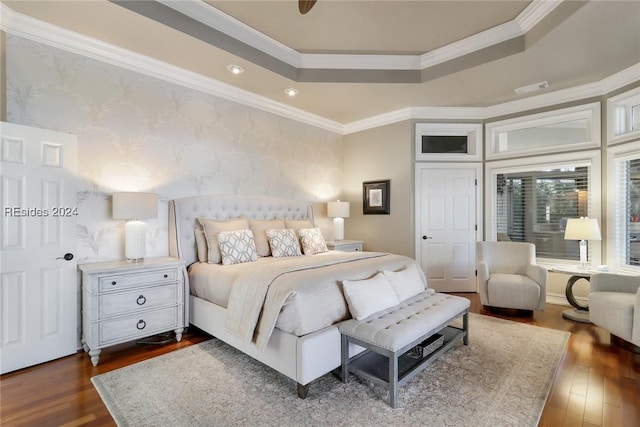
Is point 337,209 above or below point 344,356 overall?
above

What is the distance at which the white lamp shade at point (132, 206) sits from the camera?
282cm

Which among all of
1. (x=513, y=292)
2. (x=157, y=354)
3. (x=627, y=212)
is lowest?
(x=157, y=354)

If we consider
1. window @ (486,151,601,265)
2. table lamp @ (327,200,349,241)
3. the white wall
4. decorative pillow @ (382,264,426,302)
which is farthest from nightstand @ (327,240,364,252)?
window @ (486,151,601,265)

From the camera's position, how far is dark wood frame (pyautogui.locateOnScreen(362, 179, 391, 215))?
16.8ft

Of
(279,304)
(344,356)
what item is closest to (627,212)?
(344,356)

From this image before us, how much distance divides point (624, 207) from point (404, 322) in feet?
11.6

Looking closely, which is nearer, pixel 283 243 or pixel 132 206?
pixel 132 206

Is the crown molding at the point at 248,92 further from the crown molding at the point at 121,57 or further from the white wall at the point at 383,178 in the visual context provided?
the white wall at the point at 383,178

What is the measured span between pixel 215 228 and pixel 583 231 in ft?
14.1

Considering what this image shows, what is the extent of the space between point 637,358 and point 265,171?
4.38 metres

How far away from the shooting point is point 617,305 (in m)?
2.74

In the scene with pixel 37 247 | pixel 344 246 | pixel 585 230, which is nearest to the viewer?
pixel 37 247

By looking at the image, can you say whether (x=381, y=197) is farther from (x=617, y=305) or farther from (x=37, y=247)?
(x=37, y=247)

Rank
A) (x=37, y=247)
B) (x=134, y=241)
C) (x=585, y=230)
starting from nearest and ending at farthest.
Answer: (x=37, y=247)
(x=134, y=241)
(x=585, y=230)
